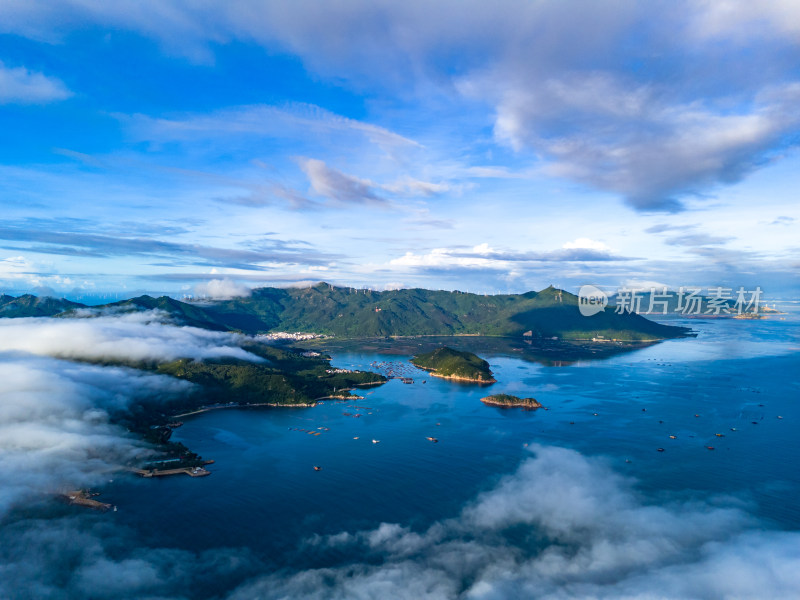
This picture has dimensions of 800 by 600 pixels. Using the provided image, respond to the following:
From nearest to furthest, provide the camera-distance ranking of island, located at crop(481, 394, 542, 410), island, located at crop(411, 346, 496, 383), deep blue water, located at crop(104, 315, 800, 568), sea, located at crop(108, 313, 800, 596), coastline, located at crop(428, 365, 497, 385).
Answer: sea, located at crop(108, 313, 800, 596)
deep blue water, located at crop(104, 315, 800, 568)
island, located at crop(481, 394, 542, 410)
coastline, located at crop(428, 365, 497, 385)
island, located at crop(411, 346, 496, 383)

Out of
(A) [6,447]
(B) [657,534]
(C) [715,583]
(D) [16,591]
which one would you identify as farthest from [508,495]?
(A) [6,447]

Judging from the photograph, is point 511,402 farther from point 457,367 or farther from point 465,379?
point 457,367

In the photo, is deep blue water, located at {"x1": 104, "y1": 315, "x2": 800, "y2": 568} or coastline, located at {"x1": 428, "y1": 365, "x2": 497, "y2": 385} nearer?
deep blue water, located at {"x1": 104, "y1": 315, "x2": 800, "y2": 568}

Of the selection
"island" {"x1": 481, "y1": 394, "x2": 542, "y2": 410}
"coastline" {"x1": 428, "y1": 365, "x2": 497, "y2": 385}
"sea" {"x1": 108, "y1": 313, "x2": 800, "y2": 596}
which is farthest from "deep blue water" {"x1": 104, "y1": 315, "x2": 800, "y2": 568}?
"coastline" {"x1": 428, "y1": 365, "x2": 497, "y2": 385}

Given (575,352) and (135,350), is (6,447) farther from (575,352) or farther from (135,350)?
(575,352)

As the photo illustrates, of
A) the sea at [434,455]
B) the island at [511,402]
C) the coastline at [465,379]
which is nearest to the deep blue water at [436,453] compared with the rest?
the sea at [434,455]

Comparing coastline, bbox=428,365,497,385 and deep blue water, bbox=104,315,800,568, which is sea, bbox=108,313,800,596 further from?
coastline, bbox=428,365,497,385

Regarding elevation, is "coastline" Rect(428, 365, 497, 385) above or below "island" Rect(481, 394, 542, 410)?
below
